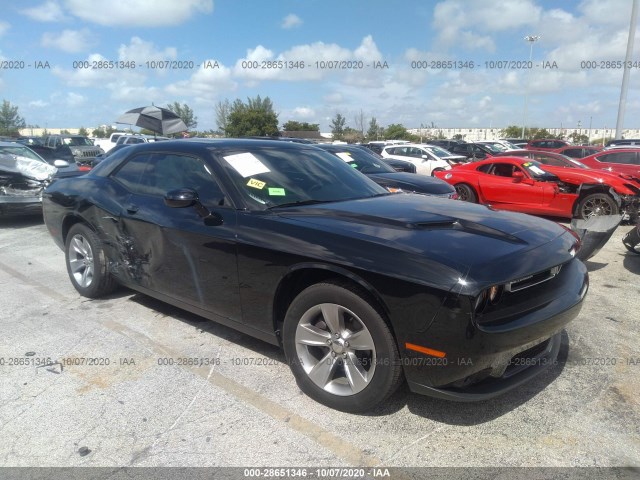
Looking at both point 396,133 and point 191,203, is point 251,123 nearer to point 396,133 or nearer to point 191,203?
point 396,133

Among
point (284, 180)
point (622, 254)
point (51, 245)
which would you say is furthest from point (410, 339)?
point (51, 245)

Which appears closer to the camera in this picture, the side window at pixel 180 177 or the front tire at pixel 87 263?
the side window at pixel 180 177

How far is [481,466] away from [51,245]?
7357 mm

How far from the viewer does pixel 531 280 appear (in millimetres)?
2730

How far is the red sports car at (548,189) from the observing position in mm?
9211

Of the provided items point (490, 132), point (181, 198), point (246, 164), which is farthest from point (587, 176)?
point (490, 132)

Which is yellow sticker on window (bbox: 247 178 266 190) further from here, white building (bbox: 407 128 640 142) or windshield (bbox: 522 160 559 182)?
white building (bbox: 407 128 640 142)

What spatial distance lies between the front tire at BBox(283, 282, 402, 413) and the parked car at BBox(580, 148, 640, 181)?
11869 mm

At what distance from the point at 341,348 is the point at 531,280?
116 cm

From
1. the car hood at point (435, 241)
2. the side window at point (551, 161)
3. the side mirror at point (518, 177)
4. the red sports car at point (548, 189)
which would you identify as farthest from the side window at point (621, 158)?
the car hood at point (435, 241)

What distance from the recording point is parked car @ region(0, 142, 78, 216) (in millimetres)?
8789

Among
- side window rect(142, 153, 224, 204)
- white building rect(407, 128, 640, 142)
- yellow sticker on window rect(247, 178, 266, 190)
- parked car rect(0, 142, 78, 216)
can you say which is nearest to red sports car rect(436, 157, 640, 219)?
yellow sticker on window rect(247, 178, 266, 190)

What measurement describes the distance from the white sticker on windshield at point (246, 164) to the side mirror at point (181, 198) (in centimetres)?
38

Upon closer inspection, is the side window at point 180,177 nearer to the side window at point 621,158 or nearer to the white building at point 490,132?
the side window at point 621,158
